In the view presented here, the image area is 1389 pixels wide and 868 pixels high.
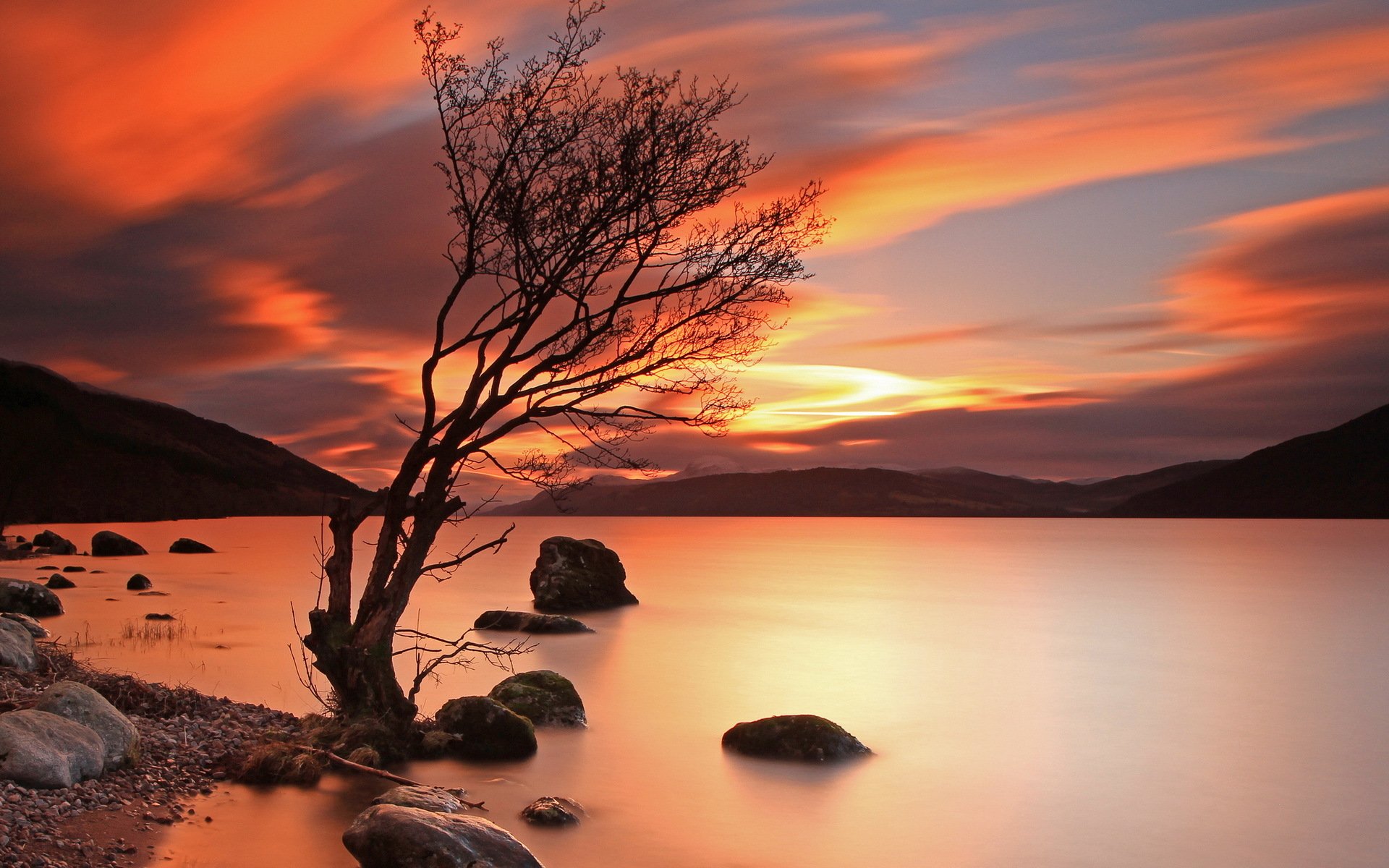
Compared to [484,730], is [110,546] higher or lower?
higher

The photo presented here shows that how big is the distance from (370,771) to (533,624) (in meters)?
19.8

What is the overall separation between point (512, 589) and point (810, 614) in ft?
50.5

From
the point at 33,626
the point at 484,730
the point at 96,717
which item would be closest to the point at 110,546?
the point at 33,626

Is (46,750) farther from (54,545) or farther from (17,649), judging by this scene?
(54,545)

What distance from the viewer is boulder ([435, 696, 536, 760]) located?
1446 centimetres

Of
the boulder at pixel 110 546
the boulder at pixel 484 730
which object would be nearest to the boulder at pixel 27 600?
the boulder at pixel 484 730

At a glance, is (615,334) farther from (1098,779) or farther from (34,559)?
(34,559)

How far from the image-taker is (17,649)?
1513 centimetres

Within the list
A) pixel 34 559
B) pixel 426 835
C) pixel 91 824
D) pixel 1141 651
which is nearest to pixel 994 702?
pixel 1141 651

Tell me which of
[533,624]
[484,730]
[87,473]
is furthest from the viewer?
[87,473]

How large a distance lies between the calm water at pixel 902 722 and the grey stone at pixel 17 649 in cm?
457

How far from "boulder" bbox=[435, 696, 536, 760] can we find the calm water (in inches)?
16.1

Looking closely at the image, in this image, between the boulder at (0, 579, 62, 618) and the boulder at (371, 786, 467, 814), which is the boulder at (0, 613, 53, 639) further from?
the boulder at (371, 786, 467, 814)

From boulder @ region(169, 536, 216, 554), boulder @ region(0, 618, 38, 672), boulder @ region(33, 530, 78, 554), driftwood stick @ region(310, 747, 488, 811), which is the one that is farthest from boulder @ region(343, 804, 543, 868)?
boulder @ region(169, 536, 216, 554)
